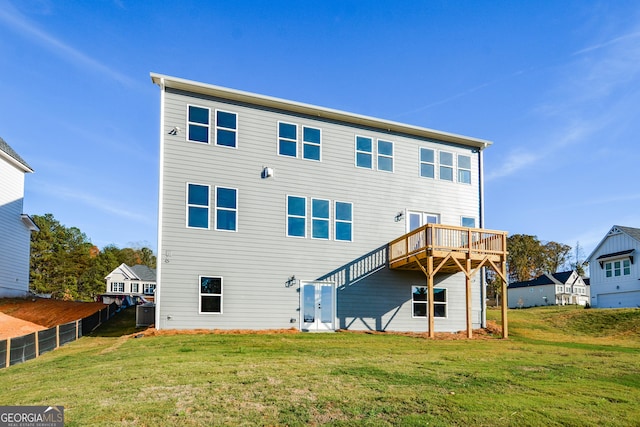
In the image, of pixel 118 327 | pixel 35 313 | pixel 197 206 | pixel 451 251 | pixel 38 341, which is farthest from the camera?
pixel 35 313

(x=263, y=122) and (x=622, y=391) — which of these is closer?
(x=622, y=391)

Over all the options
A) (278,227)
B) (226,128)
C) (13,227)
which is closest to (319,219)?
(278,227)

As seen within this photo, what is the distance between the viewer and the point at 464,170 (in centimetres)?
1919

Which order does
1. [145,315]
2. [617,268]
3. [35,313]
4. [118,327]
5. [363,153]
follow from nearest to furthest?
[145,315] → [118,327] → [363,153] → [35,313] → [617,268]

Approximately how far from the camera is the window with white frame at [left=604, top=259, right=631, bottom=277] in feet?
97.0

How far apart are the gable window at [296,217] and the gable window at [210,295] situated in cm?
304

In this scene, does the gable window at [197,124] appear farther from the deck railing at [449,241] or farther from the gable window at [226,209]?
the deck railing at [449,241]

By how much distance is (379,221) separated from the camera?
17.4m

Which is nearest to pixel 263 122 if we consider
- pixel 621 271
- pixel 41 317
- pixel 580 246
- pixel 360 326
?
pixel 360 326

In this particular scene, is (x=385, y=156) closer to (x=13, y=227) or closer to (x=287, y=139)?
(x=287, y=139)

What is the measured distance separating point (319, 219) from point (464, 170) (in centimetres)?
694

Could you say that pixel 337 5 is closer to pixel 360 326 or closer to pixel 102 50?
pixel 102 50

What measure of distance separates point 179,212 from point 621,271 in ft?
95.2

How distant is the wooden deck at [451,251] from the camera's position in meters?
15.1
